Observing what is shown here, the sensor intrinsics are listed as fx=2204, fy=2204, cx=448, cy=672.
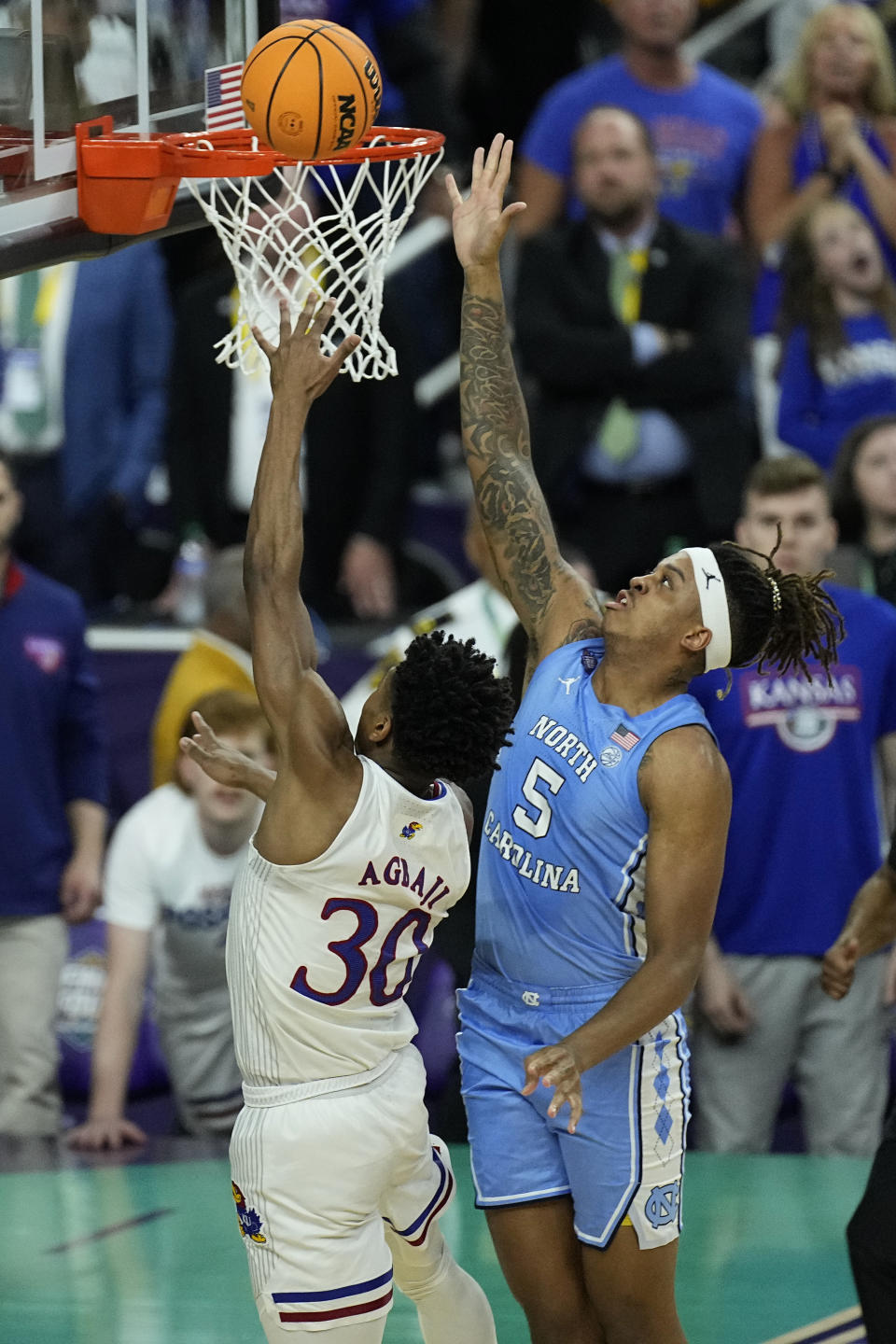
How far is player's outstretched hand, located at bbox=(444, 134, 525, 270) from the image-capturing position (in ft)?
16.8

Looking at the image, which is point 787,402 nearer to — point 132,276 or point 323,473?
point 323,473

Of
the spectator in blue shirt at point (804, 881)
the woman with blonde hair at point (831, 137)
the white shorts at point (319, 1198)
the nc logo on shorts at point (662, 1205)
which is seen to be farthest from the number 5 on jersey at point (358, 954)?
the woman with blonde hair at point (831, 137)

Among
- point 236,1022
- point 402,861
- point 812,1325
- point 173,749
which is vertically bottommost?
point 812,1325

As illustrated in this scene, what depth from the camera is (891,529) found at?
24.4 feet

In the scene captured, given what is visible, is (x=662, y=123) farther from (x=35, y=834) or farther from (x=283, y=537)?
(x=283, y=537)

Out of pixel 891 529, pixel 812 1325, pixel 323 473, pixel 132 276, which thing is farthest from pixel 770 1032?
pixel 132 276

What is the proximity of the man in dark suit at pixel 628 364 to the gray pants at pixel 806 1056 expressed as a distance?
2.15 m

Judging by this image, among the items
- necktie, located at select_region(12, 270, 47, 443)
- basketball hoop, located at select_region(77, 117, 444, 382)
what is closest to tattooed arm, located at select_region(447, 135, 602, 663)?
basketball hoop, located at select_region(77, 117, 444, 382)

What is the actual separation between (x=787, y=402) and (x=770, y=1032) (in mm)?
2905

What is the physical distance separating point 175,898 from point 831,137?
4337 mm

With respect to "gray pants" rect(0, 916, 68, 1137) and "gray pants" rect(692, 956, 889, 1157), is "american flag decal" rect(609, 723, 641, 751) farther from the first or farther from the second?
"gray pants" rect(0, 916, 68, 1137)

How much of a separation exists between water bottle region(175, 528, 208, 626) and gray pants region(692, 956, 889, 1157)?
9.84ft

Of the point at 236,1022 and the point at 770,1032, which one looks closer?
the point at 236,1022

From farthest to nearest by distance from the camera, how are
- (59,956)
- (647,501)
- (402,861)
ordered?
(647,501) → (59,956) → (402,861)
